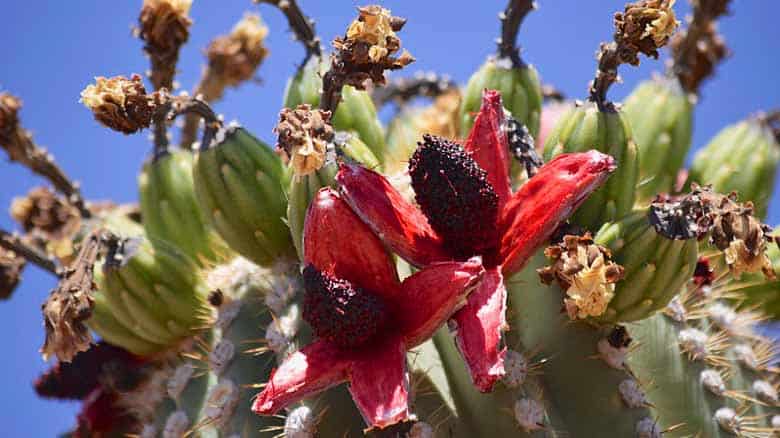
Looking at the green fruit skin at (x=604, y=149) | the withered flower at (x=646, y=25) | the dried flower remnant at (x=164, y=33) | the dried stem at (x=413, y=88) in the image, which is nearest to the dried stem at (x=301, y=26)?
the dried flower remnant at (x=164, y=33)

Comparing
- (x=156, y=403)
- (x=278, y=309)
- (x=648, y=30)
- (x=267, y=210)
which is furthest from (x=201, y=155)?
(x=648, y=30)

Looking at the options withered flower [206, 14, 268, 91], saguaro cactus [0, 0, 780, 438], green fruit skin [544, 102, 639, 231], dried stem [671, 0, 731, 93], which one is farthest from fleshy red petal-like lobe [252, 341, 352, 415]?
withered flower [206, 14, 268, 91]

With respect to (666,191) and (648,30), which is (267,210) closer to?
(648,30)

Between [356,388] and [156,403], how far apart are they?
3.58 feet

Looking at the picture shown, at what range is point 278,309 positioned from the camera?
8.13ft

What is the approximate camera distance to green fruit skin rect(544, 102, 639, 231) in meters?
2.45

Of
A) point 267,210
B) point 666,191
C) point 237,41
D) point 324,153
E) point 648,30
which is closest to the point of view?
point 324,153

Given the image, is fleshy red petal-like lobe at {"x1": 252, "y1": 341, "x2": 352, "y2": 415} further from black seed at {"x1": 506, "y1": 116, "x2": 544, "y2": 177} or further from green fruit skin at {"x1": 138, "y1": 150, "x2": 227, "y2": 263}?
green fruit skin at {"x1": 138, "y1": 150, "x2": 227, "y2": 263}

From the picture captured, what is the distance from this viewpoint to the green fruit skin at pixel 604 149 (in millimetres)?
2449

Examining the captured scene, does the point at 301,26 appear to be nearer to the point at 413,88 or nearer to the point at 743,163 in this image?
the point at 743,163

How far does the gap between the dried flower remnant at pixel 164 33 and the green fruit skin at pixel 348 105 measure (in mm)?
406

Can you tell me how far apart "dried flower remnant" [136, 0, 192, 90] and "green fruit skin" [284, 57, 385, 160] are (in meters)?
0.41

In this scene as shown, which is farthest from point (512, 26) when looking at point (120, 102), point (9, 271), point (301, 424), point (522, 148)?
point (9, 271)

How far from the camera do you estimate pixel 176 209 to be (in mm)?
3094
